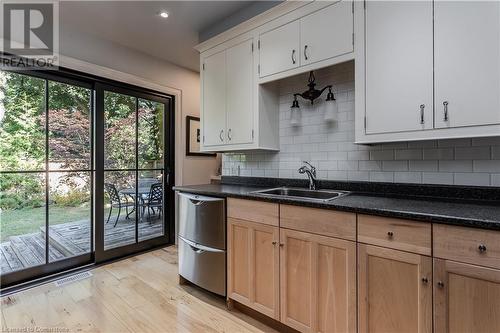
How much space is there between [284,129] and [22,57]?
8.37 ft

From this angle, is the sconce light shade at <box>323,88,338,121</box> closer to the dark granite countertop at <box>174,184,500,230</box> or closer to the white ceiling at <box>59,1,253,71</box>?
the dark granite countertop at <box>174,184,500,230</box>

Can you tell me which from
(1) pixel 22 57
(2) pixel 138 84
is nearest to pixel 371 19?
(2) pixel 138 84

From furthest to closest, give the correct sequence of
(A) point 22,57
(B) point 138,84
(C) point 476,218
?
(B) point 138,84 → (A) point 22,57 → (C) point 476,218

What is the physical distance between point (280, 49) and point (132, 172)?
91.8 inches

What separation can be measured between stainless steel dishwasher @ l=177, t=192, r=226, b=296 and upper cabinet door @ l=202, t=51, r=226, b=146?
2.28 feet

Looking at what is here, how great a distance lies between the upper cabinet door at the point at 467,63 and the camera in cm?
127

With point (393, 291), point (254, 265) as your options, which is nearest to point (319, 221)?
point (393, 291)

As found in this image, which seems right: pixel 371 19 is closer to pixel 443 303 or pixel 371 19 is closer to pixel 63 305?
pixel 443 303

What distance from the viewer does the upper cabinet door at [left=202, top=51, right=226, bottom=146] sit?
2.53m

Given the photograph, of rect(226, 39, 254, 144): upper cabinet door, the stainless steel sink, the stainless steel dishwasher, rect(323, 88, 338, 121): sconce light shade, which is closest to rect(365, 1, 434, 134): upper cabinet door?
rect(323, 88, 338, 121): sconce light shade

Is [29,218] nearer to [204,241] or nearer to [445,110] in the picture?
[204,241]

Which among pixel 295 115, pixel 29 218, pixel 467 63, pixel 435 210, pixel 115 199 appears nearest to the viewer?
pixel 435 210

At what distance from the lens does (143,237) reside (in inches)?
133

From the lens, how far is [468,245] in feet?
3.54
